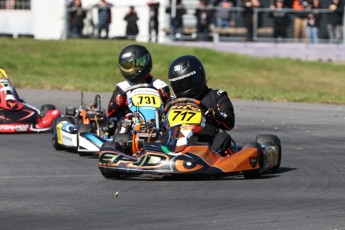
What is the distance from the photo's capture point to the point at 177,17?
28672mm

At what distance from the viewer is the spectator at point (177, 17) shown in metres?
28.7

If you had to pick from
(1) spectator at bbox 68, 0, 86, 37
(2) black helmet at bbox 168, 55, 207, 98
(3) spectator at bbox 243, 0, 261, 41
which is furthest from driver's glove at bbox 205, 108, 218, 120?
(1) spectator at bbox 68, 0, 86, 37

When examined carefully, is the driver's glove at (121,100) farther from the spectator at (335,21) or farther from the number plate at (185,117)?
the spectator at (335,21)

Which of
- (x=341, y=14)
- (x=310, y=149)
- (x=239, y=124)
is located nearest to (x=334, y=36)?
(x=341, y=14)

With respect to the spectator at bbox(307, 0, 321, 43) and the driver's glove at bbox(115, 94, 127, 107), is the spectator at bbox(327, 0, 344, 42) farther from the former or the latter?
the driver's glove at bbox(115, 94, 127, 107)

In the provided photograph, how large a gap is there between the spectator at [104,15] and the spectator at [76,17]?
1.84 feet

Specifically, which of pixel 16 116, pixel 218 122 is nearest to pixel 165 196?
pixel 218 122

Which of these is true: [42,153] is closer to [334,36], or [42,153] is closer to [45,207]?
[45,207]

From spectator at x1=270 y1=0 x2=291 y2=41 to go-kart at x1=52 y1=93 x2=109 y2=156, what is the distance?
1644cm

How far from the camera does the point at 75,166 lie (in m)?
10.7

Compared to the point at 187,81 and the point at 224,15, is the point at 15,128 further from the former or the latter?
the point at 224,15

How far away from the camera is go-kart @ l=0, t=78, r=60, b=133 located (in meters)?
14.0

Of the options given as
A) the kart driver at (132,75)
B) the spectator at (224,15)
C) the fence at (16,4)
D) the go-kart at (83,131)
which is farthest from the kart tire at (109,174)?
the fence at (16,4)

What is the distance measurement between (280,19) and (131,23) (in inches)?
159
